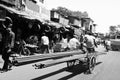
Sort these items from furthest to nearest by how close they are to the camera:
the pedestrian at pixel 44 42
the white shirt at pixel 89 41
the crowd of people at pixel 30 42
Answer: the pedestrian at pixel 44 42 < the white shirt at pixel 89 41 < the crowd of people at pixel 30 42

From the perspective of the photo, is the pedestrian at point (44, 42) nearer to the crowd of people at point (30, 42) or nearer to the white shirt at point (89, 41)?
the crowd of people at point (30, 42)

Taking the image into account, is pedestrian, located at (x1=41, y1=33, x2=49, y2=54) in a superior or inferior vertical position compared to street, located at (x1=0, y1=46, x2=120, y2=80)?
superior

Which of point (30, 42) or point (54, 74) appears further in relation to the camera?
point (30, 42)

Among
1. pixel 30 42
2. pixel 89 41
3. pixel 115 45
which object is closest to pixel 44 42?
pixel 30 42

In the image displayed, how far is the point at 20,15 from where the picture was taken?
1427 centimetres

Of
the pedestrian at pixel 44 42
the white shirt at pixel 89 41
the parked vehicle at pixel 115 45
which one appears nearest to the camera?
the white shirt at pixel 89 41

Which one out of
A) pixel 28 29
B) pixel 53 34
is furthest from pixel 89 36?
pixel 53 34

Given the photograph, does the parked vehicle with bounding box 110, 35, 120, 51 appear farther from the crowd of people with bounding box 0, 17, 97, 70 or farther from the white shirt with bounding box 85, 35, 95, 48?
the white shirt with bounding box 85, 35, 95, 48

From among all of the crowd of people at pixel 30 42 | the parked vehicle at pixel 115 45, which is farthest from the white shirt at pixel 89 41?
the parked vehicle at pixel 115 45

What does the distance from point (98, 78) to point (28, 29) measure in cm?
1180

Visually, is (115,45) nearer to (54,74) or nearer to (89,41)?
(89,41)

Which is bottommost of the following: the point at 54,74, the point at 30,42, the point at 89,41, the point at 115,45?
the point at 54,74

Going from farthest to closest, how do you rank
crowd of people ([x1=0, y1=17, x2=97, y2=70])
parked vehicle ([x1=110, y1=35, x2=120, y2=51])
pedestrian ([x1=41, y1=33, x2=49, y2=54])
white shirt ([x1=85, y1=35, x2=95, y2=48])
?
parked vehicle ([x1=110, y1=35, x2=120, y2=51]) → pedestrian ([x1=41, y1=33, x2=49, y2=54]) → white shirt ([x1=85, y1=35, x2=95, y2=48]) → crowd of people ([x1=0, y1=17, x2=97, y2=70])

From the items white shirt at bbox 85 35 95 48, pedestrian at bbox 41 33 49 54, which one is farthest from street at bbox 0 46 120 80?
pedestrian at bbox 41 33 49 54
